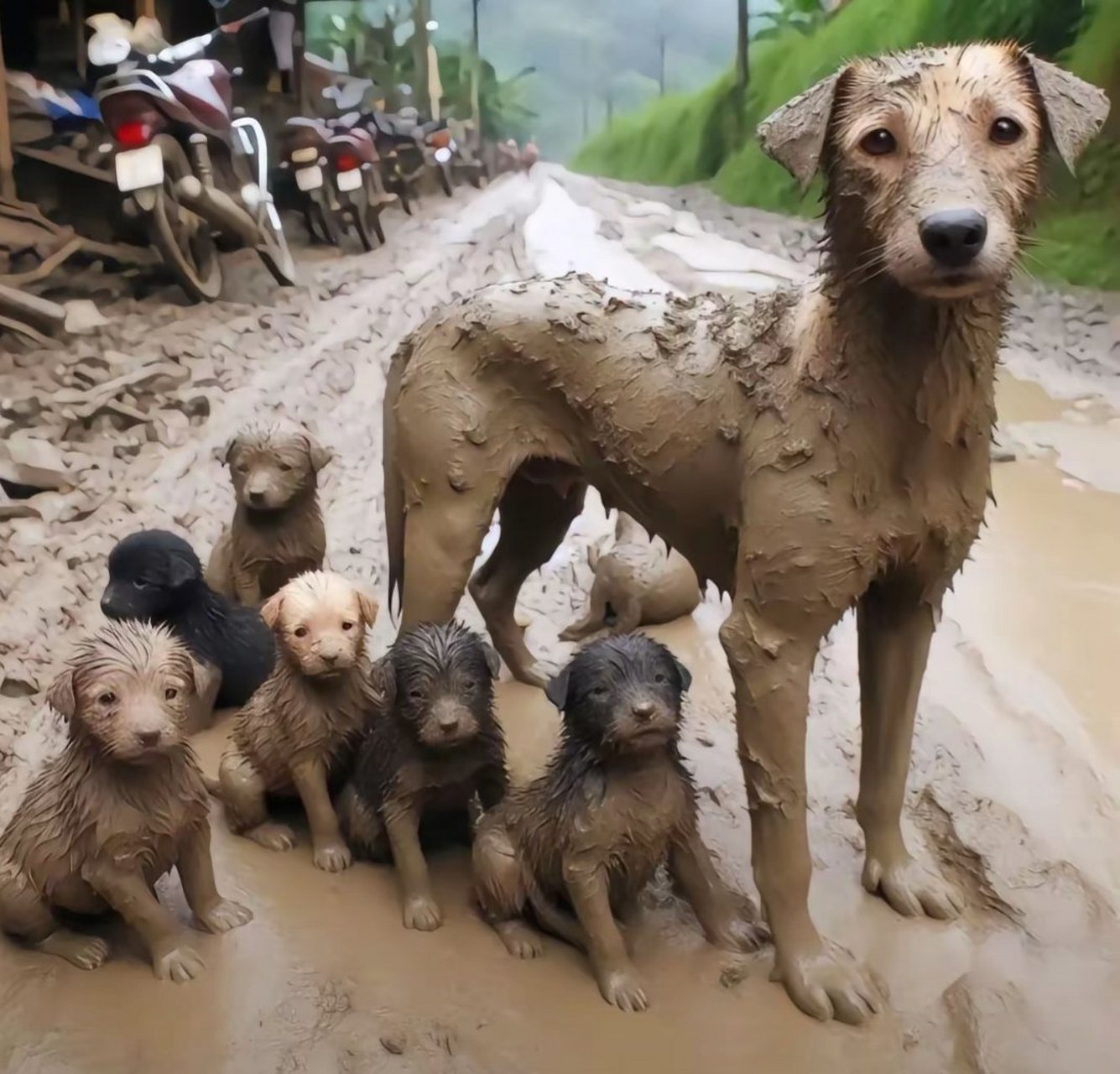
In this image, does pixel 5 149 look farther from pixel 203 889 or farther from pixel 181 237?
pixel 203 889

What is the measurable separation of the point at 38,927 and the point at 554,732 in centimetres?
130

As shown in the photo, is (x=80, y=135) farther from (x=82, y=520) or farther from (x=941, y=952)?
(x=941, y=952)

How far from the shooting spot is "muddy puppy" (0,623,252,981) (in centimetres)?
179

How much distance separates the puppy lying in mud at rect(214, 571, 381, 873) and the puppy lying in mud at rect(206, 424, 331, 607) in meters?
0.69

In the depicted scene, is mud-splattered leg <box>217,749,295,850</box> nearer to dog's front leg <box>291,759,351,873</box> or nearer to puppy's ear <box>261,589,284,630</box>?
dog's front leg <box>291,759,351,873</box>

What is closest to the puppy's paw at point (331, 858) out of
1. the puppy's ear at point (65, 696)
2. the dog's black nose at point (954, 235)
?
the puppy's ear at point (65, 696)

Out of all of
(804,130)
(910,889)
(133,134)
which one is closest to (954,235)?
(804,130)

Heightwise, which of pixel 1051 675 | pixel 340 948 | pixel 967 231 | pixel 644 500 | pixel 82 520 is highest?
pixel 967 231

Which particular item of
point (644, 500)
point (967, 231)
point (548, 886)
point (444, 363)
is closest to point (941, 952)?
point (548, 886)

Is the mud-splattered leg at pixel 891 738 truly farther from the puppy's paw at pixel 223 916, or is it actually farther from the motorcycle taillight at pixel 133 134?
the motorcycle taillight at pixel 133 134

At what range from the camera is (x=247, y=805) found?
2316 millimetres

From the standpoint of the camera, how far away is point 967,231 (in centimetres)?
145

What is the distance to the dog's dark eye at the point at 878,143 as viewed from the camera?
1587 mm

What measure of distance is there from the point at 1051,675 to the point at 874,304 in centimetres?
170
